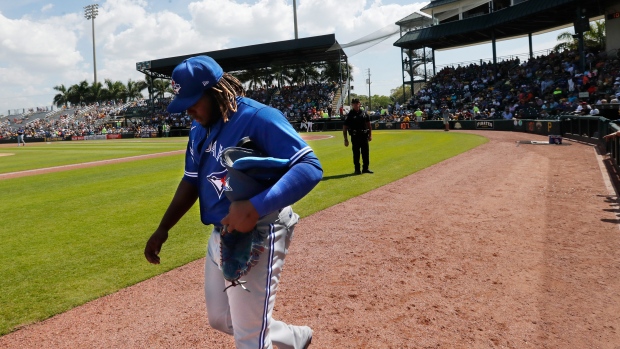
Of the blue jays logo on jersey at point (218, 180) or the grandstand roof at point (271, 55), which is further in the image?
the grandstand roof at point (271, 55)

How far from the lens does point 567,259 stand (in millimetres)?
5195

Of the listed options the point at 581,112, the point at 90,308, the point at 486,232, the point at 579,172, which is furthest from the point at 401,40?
the point at 90,308

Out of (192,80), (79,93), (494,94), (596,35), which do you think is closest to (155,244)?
(192,80)

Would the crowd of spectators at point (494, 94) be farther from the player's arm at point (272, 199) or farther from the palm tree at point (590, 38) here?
the player's arm at point (272, 199)

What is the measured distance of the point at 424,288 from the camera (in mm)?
4508

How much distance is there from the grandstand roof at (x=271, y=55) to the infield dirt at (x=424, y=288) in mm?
41912

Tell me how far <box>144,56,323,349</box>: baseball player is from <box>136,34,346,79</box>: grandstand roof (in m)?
46.1

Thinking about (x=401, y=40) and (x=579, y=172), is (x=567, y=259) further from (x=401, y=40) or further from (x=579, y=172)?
(x=401, y=40)

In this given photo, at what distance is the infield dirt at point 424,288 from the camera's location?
358 cm

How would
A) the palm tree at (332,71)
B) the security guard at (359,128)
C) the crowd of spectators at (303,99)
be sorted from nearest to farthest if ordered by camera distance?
the security guard at (359,128)
the crowd of spectators at (303,99)
the palm tree at (332,71)

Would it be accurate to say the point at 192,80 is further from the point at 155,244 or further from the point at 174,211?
the point at 155,244

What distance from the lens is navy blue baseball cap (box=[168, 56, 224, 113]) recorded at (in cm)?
217

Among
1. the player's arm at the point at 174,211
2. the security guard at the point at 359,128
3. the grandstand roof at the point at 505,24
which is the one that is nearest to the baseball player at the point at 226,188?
the player's arm at the point at 174,211

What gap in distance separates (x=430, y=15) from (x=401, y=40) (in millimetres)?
6022
